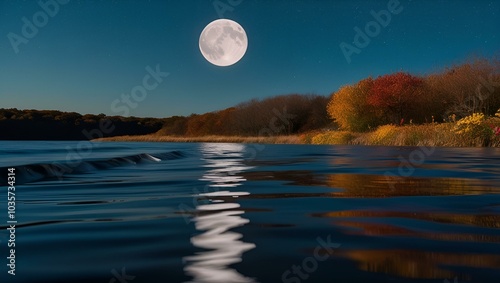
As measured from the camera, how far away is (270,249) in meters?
2.70

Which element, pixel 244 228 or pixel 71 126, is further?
pixel 71 126

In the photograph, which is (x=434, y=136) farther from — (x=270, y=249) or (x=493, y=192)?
(x=270, y=249)

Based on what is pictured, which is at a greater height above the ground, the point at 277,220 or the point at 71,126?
the point at 71,126

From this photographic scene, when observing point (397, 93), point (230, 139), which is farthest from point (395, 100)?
point (230, 139)

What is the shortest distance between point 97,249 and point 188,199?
2387mm

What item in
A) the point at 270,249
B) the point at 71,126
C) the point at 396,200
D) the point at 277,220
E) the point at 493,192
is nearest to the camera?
the point at 270,249

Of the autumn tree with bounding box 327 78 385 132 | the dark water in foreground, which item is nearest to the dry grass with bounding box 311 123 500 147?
the autumn tree with bounding box 327 78 385 132

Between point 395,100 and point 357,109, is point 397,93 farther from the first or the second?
point 357,109

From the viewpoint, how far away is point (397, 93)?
4362 centimetres

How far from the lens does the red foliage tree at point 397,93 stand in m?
43.4

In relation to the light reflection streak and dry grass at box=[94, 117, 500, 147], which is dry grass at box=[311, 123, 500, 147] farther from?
the light reflection streak

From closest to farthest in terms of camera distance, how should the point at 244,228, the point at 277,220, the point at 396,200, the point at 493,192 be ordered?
the point at 244,228 < the point at 277,220 < the point at 396,200 < the point at 493,192

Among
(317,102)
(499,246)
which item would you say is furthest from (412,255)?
(317,102)

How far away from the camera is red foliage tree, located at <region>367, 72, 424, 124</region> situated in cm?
4341
